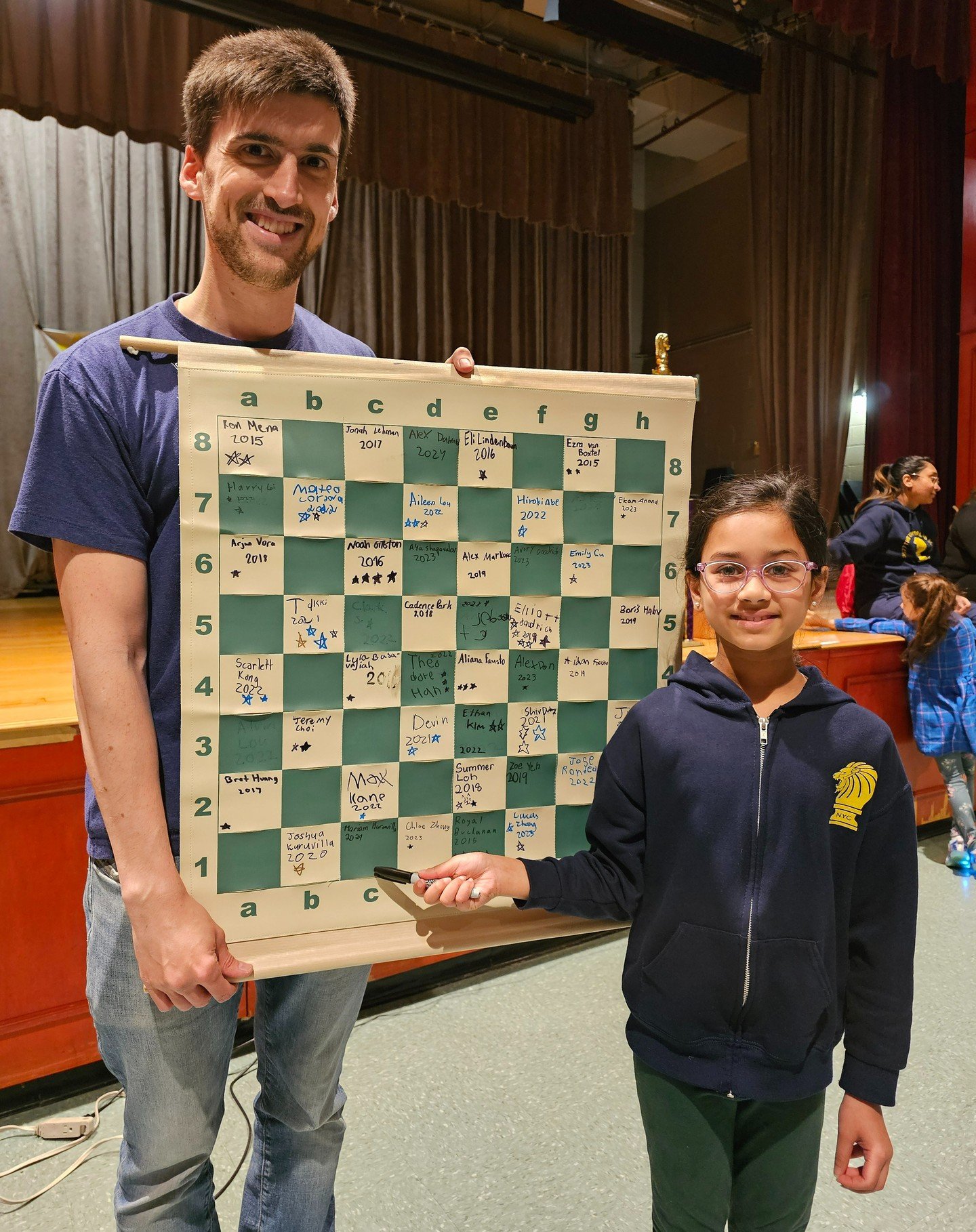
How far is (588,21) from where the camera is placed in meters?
3.86

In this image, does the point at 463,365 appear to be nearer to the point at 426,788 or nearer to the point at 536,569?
the point at 536,569

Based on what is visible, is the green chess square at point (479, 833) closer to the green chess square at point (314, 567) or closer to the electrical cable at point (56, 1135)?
the green chess square at point (314, 567)

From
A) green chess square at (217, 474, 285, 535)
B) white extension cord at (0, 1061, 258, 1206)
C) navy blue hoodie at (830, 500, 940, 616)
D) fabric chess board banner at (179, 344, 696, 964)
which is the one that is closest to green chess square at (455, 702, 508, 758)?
fabric chess board banner at (179, 344, 696, 964)

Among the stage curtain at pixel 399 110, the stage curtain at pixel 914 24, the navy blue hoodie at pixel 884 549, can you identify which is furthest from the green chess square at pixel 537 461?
the stage curtain at pixel 399 110

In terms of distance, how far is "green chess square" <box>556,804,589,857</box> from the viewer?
3.75 feet

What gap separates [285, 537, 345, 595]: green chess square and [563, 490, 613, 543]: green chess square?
30 centimetres

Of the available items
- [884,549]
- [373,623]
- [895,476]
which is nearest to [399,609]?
[373,623]

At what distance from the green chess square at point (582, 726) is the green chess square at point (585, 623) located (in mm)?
81

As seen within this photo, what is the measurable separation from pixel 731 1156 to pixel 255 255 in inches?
45.4

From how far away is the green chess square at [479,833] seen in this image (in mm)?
1093

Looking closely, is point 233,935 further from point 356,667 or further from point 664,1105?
point 664,1105

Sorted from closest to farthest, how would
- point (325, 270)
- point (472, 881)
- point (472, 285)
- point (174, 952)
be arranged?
1. point (174, 952)
2. point (472, 881)
3. point (325, 270)
4. point (472, 285)

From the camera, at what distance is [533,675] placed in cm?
112

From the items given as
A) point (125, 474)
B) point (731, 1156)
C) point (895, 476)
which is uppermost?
point (895, 476)
